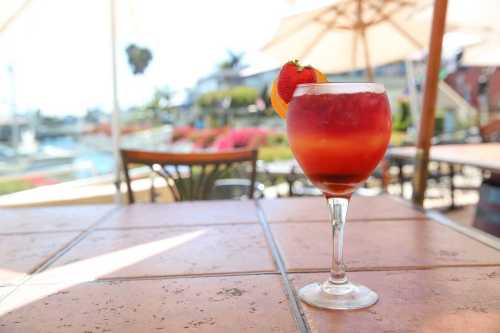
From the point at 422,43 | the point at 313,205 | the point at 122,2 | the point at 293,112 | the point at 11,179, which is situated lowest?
the point at 11,179

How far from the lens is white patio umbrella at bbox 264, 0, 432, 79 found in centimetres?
436

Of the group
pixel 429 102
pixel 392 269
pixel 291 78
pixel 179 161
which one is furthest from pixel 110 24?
pixel 392 269

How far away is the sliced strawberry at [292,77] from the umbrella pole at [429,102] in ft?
2.22

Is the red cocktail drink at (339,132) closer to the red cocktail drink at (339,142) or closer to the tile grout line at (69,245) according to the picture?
the red cocktail drink at (339,142)

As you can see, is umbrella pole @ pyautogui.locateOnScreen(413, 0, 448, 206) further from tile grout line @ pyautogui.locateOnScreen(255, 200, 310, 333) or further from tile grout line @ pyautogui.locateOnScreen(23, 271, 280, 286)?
tile grout line @ pyautogui.locateOnScreen(23, 271, 280, 286)

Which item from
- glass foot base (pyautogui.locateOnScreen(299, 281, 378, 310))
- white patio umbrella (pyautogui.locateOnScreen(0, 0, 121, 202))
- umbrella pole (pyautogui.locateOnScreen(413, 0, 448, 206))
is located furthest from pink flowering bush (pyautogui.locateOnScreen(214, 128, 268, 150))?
glass foot base (pyautogui.locateOnScreen(299, 281, 378, 310))

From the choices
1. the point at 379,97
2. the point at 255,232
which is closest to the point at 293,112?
the point at 379,97

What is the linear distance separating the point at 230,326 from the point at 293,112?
24 centimetres

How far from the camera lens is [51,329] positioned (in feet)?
1.52

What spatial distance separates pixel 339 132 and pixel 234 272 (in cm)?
24

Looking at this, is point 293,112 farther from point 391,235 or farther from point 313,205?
point 313,205

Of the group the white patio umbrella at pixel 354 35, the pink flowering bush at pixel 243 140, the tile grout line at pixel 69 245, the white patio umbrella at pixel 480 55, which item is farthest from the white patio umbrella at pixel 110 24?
the white patio umbrella at pixel 480 55

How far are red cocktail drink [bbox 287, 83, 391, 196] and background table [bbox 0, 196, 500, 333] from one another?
0.44 ft

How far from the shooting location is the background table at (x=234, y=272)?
471mm
